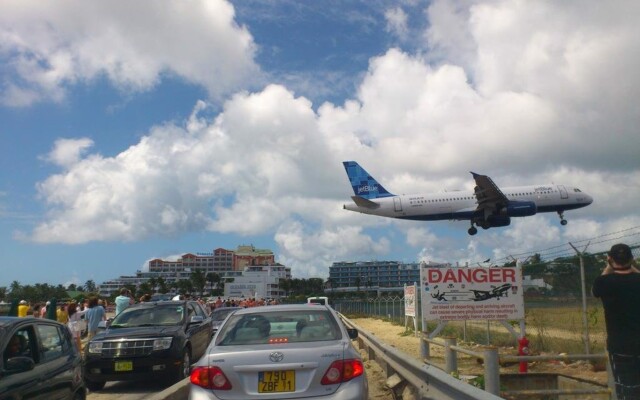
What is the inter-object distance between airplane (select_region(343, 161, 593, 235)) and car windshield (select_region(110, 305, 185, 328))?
3069cm

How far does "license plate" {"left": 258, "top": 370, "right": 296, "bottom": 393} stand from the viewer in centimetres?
574

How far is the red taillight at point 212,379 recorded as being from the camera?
5747mm

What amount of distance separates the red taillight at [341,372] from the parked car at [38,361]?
273cm

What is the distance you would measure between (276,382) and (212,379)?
23.2 inches

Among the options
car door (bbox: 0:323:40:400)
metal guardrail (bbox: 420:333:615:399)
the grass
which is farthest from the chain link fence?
car door (bbox: 0:323:40:400)

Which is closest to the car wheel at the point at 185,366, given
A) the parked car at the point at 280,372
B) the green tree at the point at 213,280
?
the parked car at the point at 280,372

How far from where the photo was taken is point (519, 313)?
11.9m

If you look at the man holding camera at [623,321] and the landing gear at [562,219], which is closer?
the man holding camera at [623,321]

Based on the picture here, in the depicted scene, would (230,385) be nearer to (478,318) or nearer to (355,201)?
(478,318)

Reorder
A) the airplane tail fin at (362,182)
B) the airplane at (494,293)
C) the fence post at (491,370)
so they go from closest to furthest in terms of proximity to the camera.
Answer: the fence post at (491,370) → the airplane at (494,293) → the airplane tail fin at (362,182)

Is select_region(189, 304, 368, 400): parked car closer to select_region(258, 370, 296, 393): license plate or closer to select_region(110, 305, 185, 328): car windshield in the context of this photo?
select_region(258, 370, 296, 393): license plate

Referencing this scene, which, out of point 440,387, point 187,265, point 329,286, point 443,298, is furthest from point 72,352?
point 187,265

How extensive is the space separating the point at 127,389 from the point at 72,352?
14.0 feet

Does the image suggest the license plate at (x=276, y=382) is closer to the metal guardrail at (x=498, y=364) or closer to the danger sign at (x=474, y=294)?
the metal guardrail at (x=498, y=364)
